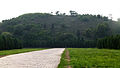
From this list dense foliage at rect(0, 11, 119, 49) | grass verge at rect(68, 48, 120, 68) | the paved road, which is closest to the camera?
grass verge at rect(68, 48, 120, 68)

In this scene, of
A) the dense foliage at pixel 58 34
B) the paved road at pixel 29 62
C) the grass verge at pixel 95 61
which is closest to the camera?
the grass verge at pixel 95 61

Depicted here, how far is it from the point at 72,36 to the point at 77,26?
3829 cm

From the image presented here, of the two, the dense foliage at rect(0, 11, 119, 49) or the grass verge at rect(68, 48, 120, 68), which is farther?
the dense foliage at rect(0, 11, 119, 49)

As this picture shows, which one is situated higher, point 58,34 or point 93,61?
point 93,61

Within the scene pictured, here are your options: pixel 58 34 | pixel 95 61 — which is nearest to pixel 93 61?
pixel 95 61

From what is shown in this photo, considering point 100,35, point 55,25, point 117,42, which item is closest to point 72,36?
point 100,35

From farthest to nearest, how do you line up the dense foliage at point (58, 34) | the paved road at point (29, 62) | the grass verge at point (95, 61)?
the dense foliage at point (58, 34)
the paved road at point (29, 62)
the grass verge at point (95, 61)

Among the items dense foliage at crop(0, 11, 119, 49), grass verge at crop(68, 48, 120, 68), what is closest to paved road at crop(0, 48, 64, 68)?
grass verge at crop(68, 48, 120, 68)

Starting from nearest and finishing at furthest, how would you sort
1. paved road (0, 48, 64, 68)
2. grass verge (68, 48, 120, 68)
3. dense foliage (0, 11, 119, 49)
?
grass verge (68, 48, 120, 68) < paved road (0, 48, 64, 68) < dense foliage (0, 11, 119, 49)

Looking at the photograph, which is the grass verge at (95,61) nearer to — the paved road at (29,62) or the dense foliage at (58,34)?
the paved road at (29,62)

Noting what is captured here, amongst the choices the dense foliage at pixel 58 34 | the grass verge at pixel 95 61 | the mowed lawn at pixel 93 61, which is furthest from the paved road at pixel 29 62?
the dense foliage at pixel 58 34

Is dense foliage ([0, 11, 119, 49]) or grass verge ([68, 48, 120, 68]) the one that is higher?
grass verge ([68, 48, 120, 68])

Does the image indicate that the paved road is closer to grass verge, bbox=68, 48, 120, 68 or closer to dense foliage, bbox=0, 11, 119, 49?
grass verge, bbox=68, 48, 120, 68

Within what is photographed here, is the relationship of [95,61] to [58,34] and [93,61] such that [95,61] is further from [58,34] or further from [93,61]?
[58,34]
